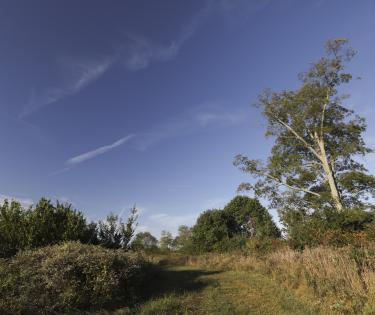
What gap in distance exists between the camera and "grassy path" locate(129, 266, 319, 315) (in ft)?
22.8

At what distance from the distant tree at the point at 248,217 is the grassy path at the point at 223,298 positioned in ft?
114

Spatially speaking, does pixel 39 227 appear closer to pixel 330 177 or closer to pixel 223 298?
pixel 223 298

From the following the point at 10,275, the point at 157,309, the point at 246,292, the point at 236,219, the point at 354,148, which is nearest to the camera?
the point at 10,275

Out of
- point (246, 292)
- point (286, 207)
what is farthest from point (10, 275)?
point (286, 207)

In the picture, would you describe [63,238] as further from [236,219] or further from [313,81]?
[236,219]

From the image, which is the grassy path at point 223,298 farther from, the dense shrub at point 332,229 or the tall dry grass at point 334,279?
the dense shrub at point 332,229

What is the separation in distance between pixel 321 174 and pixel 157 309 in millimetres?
21438

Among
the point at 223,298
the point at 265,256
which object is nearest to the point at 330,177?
the point at 265,256

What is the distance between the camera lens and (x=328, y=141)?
82.5 feet

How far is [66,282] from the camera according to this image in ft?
22.5

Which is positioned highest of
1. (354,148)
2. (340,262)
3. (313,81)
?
(313,81)

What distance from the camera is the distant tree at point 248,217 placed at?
1774 inches

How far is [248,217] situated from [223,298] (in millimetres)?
39480

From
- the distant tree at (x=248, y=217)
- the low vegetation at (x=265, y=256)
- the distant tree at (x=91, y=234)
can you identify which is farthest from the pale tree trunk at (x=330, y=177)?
the distant tree at (x=248, y=217)
